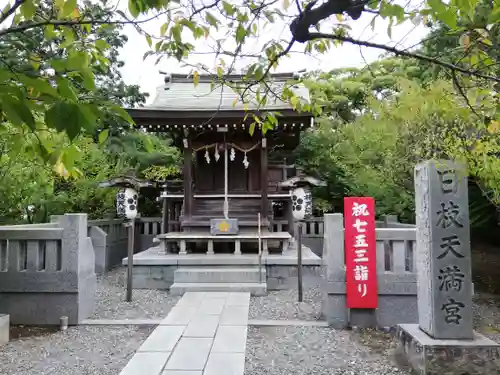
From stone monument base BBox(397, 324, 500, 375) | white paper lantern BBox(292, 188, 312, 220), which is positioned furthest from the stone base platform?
stone monument base BBox(397, 324, 500, 375)

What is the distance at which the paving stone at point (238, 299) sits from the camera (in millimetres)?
6012

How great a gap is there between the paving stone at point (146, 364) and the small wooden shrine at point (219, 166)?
5061 mm

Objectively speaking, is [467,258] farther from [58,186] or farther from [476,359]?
[58,186]

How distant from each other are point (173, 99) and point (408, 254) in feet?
25.5

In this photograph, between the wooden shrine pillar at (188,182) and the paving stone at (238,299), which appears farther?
the wooden shrine pillar at (188,182)

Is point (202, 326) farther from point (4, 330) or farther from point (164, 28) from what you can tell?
point (164, 28)

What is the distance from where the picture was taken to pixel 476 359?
11.8 ft

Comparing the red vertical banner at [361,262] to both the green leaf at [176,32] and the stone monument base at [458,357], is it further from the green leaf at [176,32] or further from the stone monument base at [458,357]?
the green leaf at [176,32]

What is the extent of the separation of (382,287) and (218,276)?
3.41 metres

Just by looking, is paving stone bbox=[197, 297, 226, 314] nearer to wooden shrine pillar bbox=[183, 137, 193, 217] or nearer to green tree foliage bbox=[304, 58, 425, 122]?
wooden shrine pillar bbox=[183, 137, 193, 217]

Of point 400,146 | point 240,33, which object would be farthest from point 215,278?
point 240,33

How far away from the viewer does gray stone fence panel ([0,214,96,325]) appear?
5.36 meters

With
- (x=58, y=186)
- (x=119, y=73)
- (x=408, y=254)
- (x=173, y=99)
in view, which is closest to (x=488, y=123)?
(x=408, y=254)

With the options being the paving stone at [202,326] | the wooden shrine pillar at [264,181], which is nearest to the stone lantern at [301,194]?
the paving stone at [202,326]
